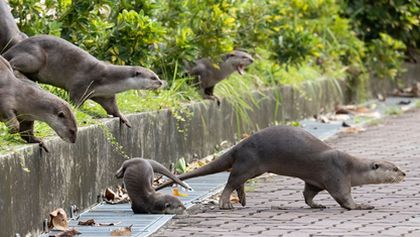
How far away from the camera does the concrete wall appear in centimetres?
696

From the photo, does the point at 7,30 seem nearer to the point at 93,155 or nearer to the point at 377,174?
the point at 93,155

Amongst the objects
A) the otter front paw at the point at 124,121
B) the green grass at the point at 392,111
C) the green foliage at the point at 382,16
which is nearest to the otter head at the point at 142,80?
the otter front paw at the point at 124,121

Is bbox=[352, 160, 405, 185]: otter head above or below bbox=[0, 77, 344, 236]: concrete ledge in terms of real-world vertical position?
below

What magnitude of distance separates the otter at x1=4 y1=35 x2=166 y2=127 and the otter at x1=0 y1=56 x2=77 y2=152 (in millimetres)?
1335

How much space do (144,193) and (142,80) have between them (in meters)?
1.65

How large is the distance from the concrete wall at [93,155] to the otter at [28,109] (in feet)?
0.40

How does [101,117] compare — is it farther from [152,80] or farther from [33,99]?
[33,99]

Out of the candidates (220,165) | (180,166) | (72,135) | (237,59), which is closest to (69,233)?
(72,135)

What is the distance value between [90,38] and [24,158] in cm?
348

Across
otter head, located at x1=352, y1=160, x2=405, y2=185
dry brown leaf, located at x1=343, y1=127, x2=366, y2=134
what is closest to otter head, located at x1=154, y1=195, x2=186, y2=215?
otter head, located at x1=352, y1=160, x2=405, y2=185

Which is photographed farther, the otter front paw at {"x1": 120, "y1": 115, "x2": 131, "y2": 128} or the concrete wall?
the otter front paw at {"x1": 120, "y1": 115, "x2": 131, "y2": 128}

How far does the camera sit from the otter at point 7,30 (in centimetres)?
915

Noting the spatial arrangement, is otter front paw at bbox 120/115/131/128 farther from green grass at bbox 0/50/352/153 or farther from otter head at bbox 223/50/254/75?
otter head at bbox 223/50/254/75

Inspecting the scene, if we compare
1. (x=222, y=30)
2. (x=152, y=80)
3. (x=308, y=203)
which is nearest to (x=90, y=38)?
(x=152, y=80)
